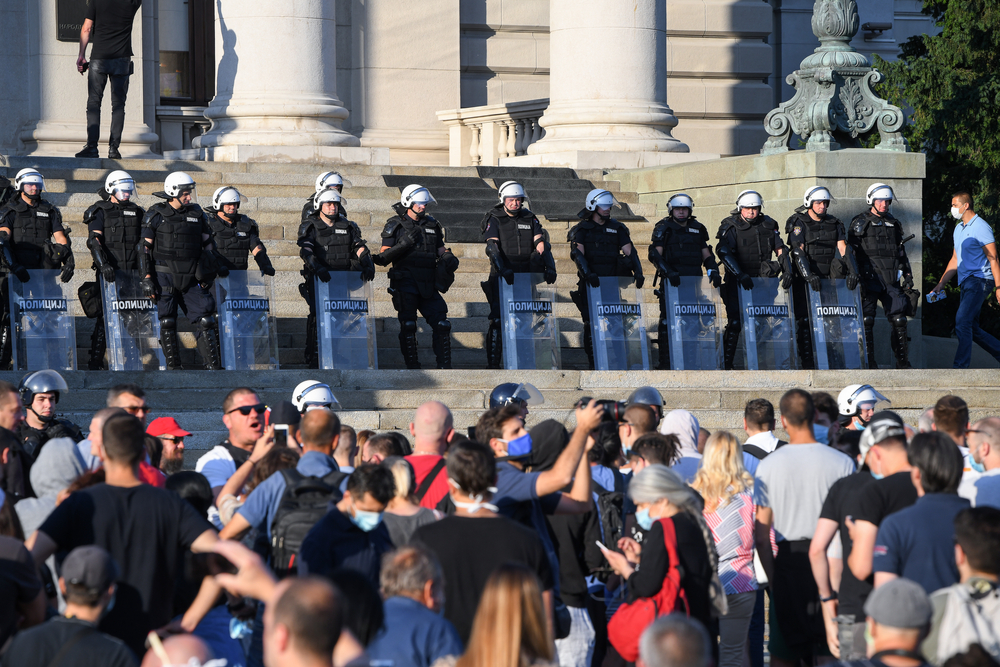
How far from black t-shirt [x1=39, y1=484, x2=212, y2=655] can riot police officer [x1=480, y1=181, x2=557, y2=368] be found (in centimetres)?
805

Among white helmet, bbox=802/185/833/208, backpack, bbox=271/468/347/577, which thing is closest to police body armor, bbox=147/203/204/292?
white helmet, bbox=802/185/833/208

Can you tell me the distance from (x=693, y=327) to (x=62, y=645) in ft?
32.6

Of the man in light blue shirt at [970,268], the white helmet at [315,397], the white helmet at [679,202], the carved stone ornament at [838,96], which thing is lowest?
the white helmet at [315,397]

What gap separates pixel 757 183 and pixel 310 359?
16.9 feet

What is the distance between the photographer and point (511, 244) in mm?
12719

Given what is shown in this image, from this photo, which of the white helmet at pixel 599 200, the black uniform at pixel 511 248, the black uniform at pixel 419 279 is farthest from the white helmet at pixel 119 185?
the white helmet at pixel 599 200

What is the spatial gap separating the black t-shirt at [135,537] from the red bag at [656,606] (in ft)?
4.92

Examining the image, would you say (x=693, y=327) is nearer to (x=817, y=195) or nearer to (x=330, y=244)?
(x=817, y=195)

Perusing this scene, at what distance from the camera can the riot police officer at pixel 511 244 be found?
12.6 metres

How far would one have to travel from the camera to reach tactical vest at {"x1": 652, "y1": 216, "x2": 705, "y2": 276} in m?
13.3

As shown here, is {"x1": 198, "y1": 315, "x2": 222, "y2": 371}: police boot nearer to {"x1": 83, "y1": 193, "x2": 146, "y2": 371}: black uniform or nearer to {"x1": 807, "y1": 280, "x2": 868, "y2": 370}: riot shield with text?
{"x1": 83, "y1": 193, "x2": 146, "y2": 371}: black uniform

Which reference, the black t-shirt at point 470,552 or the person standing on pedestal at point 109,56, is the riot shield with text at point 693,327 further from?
the black t-shirt at point 470,552

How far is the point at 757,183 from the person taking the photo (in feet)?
49.4

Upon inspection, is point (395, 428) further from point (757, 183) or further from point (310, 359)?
point (757, 183)
